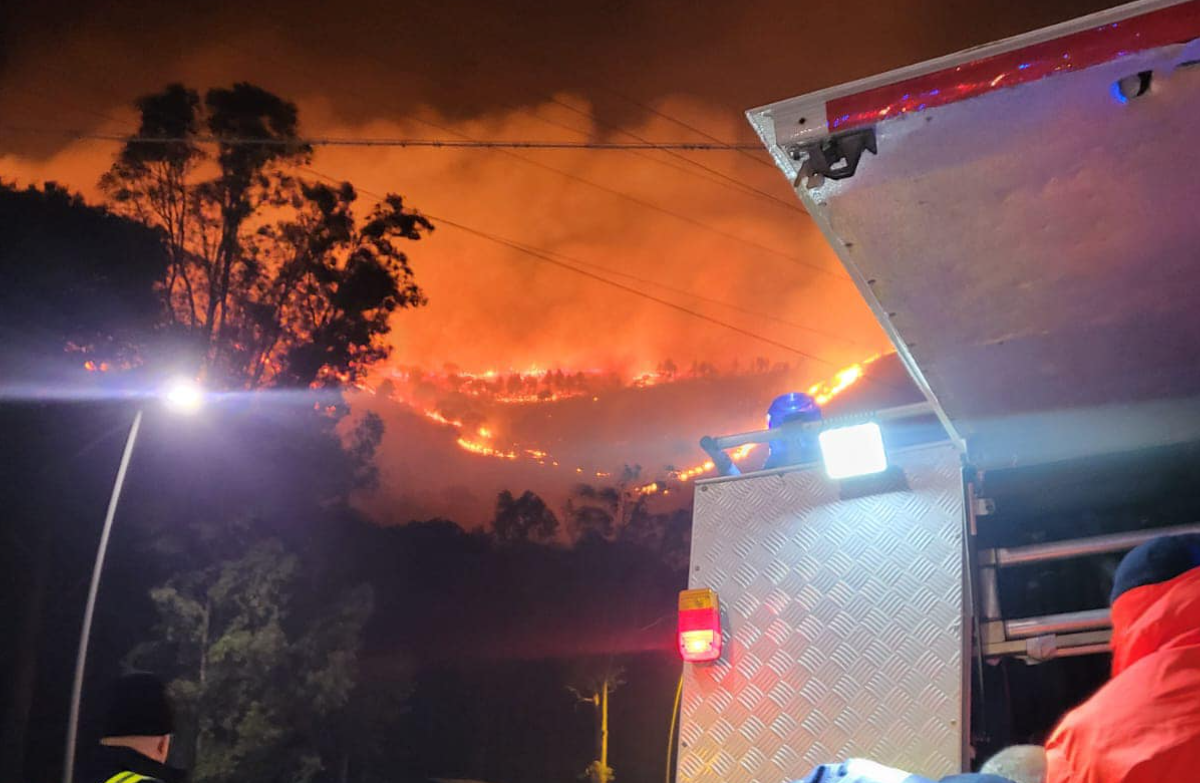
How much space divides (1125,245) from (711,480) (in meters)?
2.32

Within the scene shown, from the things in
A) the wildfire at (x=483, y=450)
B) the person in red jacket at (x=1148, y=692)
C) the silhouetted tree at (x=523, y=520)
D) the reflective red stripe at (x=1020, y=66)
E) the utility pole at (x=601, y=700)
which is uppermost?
the wildfire at (x=483, y=450)

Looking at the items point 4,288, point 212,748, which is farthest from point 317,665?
point 4,288

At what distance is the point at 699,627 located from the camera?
4.32 m

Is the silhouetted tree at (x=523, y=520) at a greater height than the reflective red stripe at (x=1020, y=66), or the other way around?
the silhouetted tree at (x=523, y=520)

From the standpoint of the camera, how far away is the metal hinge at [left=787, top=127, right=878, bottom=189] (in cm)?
242

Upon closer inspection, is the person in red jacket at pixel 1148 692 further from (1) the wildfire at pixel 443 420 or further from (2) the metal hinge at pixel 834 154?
(1) the wildfire at pixel 443 420

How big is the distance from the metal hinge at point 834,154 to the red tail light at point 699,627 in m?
2.40

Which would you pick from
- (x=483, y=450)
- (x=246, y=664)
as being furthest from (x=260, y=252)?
(x=483, y=450)

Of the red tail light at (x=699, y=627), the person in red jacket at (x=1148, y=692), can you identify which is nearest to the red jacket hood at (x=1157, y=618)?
the person in red jacket at (x=1148, y=692)

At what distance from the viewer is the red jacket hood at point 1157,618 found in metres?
2.29

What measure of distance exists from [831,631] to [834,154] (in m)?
2.40

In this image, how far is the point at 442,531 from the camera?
59625 millimetres

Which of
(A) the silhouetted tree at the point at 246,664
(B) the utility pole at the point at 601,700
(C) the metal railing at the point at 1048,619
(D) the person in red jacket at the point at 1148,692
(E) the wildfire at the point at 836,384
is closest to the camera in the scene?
(D) the person in red jacket at the point at 1148,692

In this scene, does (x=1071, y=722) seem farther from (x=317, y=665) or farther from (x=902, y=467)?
(x=317, y=665)
